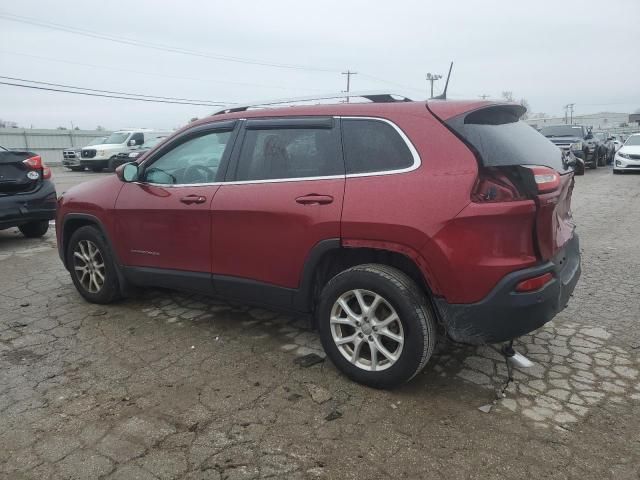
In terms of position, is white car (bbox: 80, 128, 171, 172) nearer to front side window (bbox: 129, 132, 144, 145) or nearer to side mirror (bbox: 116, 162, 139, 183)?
front side window (bbox: 129, 132, 144, 145)

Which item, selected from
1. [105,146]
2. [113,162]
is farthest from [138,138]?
[113,162]

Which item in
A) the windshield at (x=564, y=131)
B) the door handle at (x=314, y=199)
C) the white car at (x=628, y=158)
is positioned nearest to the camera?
the door handle at (x=314, y=199)

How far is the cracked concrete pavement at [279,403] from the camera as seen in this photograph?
2457 mm

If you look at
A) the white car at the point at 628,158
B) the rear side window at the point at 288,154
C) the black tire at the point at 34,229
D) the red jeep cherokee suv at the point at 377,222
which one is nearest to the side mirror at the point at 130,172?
the red jeep cherokee suv at the point at 377,222

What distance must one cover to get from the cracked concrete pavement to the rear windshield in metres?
1.37

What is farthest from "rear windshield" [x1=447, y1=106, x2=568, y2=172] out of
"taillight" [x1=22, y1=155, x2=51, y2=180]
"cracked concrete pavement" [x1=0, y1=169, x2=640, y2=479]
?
"taillight" [x1=22, y1=155, x2=51, y2=180]

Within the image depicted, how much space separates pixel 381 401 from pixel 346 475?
2.25 ft

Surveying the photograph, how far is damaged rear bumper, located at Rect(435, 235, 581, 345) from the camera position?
274 centimetres

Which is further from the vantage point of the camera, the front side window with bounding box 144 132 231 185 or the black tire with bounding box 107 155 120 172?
the black tire with bounding box 107 155 120 172

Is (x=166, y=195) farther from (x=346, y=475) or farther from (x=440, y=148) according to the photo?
(x=346, y=475)

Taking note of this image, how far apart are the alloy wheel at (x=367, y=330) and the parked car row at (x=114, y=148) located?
21.2 metres

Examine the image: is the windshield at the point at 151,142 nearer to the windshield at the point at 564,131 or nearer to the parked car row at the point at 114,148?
the parked car row at the point at 114,148

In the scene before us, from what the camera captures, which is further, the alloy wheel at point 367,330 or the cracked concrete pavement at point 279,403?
the alloy wheel at point 367,330

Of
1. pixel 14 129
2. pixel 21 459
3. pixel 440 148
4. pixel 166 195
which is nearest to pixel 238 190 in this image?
pixel 166 195
